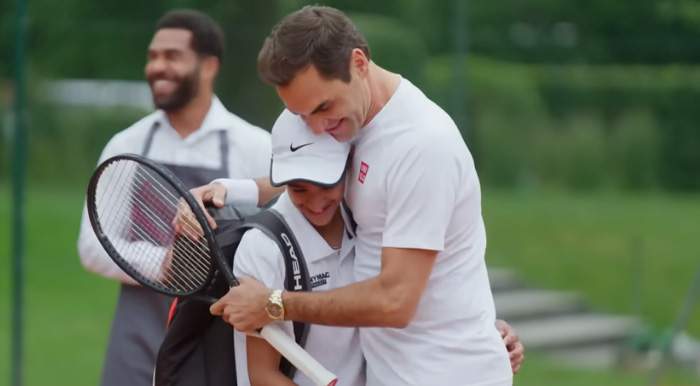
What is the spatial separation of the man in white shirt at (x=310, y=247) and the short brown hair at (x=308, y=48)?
0.60ft

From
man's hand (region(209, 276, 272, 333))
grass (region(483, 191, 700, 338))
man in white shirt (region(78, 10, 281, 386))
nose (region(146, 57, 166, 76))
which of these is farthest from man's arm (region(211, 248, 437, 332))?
grass (region(483, 191, 700, 338))

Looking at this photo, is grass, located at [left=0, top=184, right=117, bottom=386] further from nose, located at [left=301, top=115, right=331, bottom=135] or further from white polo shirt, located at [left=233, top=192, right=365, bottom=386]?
nose, located at [left=301, top=115, right=331, bottom=135]

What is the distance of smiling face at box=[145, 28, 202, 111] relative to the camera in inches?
198

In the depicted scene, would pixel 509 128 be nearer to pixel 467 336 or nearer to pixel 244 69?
pixel 244 69

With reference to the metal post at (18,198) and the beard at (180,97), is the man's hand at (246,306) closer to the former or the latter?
the beard at (180,97)

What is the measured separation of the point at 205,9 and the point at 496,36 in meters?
2.90

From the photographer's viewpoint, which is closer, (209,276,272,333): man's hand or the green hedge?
(209,276,272,333): man's hand

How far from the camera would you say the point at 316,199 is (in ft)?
11.1

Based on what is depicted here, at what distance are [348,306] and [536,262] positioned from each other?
813 cm

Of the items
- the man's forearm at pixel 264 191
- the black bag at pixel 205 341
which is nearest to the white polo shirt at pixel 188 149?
the man's forearm at pixel 264 191

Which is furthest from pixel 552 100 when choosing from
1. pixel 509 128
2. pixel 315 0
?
pixel 315 0

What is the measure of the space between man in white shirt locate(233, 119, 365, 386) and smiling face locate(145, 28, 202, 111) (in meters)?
1.57

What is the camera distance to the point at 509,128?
12.6 meters

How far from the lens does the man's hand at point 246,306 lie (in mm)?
3293
